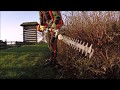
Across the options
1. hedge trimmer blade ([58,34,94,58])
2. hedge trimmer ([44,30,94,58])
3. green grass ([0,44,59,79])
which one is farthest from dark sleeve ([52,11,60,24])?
green grass ([0,44,59,79])

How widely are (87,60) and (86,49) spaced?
980mm

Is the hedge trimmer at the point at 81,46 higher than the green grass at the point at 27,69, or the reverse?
the hedge trimmer at the point at 81,46

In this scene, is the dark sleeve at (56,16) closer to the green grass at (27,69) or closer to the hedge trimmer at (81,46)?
the hedge trimmer at (81,46)

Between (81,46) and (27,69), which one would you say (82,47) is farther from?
(27,69)

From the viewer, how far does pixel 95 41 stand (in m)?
5.91

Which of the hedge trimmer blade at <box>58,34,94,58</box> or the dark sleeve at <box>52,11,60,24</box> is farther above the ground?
the dark sleeve at <box>52,11,60,24</box>

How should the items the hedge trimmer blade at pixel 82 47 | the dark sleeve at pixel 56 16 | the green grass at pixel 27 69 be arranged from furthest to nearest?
1. the green grass at pixel 27 69
2. the dark sleeve at pixel 56 16
3. the hedge trimmer blade at pixel 82 47

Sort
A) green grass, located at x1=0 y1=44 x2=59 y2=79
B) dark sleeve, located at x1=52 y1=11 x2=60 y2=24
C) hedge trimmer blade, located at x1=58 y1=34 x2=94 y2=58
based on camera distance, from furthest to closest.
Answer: green grass, located at x1=0 y1=44 x2=59 y2=79 → dark sleeve, located at x1=52 y1=11 x2=60 y2=24 → hedge trimmer blade, located at x1=58 y1=34 x2=94 y2=58

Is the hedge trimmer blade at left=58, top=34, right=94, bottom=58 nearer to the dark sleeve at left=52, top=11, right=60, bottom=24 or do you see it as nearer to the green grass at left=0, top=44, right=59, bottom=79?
the dark sleeve at left=52, top=11, right=60, bottom=24

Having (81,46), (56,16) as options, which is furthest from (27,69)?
(81,46)

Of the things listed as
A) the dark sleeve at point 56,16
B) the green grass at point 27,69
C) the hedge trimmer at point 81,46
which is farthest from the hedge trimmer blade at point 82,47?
the green grass at point 27,69

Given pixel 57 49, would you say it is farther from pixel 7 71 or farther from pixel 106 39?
pixel 106 39

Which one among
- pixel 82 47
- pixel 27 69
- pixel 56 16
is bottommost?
pixel 27 69

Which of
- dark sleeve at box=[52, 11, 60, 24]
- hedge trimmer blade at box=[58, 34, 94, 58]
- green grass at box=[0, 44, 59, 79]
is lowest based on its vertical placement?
green grass at box=[0, 44, 59, 79]
